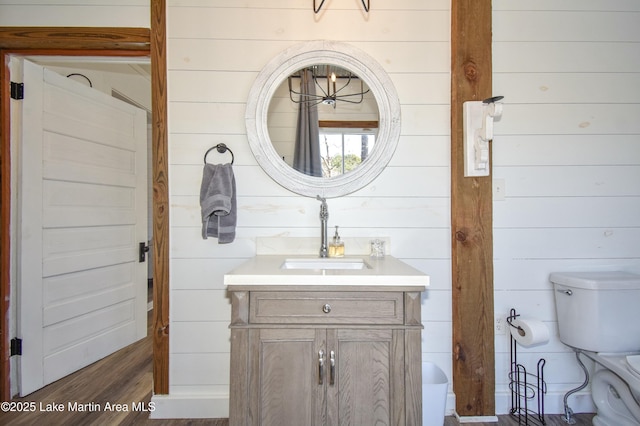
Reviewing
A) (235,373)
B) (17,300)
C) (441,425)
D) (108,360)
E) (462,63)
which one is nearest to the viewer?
(235,373)

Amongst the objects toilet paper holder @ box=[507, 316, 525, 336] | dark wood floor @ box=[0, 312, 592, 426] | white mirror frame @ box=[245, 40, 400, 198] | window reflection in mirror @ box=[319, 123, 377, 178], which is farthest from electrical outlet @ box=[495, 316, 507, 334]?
window reflection in mirror @ box=[319, 123, 377, 178]

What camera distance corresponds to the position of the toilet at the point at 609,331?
1415mm

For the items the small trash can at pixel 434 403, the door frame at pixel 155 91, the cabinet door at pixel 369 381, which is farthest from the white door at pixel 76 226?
the small trash can at pixel 434 403

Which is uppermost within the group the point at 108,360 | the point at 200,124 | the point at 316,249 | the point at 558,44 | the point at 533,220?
the point at 558,44

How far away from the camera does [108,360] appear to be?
7.12 ft

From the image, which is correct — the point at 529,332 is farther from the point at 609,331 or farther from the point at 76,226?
the point at 76,226

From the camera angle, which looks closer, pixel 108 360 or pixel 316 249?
pixel 316 249

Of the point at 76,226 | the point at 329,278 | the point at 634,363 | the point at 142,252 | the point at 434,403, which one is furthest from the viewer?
the point at 142,252

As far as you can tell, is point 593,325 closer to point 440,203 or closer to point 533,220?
point 533,220

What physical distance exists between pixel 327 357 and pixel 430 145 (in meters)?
1.20

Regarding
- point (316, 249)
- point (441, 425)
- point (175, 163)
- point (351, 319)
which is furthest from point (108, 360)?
point (441, 425)

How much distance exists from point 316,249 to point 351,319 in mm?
561

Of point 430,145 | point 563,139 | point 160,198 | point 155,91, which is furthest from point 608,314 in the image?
point 155,91

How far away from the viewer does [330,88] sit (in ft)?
5.37
